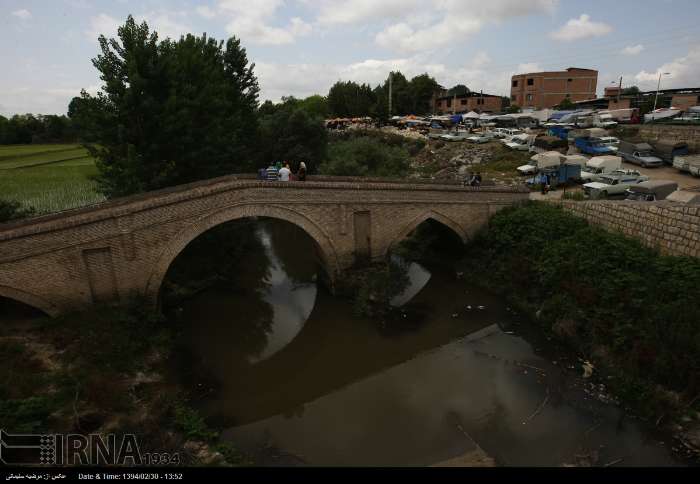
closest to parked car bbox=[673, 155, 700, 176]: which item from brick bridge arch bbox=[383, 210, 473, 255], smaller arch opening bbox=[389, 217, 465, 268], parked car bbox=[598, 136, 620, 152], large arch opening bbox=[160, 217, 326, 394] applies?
parked car bbox=[598, 136, 620, 152]

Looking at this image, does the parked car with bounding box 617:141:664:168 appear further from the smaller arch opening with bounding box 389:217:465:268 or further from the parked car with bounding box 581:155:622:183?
the smaller arch opening with bounding box 389:217:465:268

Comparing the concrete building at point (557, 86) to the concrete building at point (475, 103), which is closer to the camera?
the concrete building at point (557, 86)

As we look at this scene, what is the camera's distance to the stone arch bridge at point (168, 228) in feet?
39.1

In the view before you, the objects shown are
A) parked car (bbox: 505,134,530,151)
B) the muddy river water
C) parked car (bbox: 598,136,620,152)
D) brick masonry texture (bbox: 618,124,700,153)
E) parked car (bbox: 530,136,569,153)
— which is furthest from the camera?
parked car (bbox: 505,134,530,151)

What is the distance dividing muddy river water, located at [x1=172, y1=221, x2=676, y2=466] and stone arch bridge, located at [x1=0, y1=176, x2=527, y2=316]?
8.80 feet

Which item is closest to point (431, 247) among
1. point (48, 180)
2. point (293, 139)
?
point (293, 139)

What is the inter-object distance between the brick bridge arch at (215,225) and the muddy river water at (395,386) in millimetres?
2186

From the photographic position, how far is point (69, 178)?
89.5 ft

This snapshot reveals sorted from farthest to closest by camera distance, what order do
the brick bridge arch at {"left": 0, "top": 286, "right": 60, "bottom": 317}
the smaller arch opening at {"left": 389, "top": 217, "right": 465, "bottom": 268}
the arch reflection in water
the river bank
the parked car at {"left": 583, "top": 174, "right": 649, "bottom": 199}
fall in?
the smaller arch opening at {"left": 389, "top": 217, "right": 465, "bottom": 268}, the parked car at {"left": 583, "top": 174, "right": 649, "bottom": 199}, the arch reflection in water, the brick bridge arch at {"left": 0, "top": 286, "right": 60, "bottom": 317}, the river bank

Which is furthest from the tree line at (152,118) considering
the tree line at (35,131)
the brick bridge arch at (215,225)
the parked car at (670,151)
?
the tree line at (35,131)

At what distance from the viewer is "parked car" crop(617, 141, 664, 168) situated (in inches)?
994

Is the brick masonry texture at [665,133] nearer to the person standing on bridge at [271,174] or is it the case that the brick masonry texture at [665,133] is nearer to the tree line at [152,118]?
the person standing on bridge at [271,174]

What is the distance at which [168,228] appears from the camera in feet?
44.0

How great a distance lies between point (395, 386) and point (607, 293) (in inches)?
284
